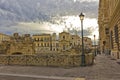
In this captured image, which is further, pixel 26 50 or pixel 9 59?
pixel 26 50

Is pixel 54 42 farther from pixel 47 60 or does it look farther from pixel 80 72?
pixel 80 72

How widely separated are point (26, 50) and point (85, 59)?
19.8 meters

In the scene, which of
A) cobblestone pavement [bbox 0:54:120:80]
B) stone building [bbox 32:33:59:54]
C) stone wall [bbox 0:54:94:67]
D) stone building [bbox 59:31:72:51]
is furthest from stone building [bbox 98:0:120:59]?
stone building [bbox 32:33:59:54]

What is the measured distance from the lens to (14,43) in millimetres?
39594

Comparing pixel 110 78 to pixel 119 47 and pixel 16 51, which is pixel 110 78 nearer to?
pixel 119 47

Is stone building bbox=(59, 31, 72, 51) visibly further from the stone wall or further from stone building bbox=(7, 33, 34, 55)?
the stone wall

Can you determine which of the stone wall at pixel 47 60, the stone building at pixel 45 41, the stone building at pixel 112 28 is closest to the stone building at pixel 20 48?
the stone wall at pixel 47 60

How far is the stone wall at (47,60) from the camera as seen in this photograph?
2200 centimetres

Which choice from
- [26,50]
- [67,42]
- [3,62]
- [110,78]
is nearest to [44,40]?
[67,42]

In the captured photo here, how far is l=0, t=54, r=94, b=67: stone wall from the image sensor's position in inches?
866

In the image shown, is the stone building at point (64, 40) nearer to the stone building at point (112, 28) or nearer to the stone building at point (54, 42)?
the stone building at point (54, 42)

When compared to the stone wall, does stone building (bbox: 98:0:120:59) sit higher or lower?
higher

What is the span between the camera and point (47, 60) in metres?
22.7

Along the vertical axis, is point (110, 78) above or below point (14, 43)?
below
